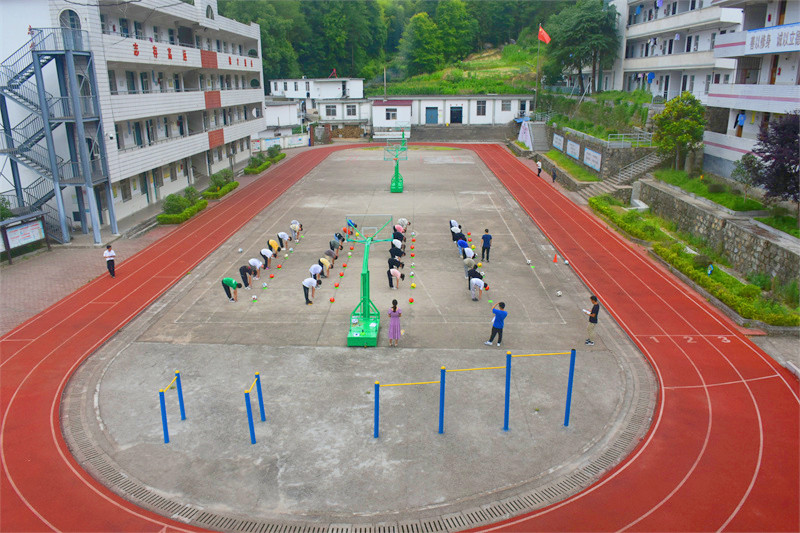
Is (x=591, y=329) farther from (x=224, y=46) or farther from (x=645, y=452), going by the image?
(x=224, y=46)

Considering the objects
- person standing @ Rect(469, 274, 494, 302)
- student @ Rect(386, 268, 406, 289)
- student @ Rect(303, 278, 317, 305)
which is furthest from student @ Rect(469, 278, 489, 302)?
student @ Rect(303, 278, 317, 305)

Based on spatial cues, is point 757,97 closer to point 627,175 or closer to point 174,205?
point 627,175

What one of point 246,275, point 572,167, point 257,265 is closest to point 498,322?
point 246,275

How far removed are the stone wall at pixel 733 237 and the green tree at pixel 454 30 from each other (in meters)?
66.6

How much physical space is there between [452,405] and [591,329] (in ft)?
16.6

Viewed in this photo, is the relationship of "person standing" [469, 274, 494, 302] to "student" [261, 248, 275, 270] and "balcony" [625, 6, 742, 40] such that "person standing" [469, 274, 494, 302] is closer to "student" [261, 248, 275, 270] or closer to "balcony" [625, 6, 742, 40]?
"student" [261, 248, 275, 270]

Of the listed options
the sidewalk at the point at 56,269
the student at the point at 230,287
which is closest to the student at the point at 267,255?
the student at the point at 230,287

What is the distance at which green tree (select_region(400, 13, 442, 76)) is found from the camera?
8456 centimetres

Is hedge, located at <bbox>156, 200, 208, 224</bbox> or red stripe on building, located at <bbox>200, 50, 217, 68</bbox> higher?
red stripe on building, located at <bbox>200, 50, 217, 68</bbox>

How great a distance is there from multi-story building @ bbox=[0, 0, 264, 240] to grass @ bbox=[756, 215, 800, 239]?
2683 cm

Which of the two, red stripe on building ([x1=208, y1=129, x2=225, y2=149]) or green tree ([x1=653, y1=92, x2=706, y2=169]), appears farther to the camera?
red stripe on building ([x1=208, y1=129, x2=225, y2=149])

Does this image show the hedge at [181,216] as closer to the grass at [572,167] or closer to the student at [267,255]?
the student at [267,255]

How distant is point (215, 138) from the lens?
37.6 m

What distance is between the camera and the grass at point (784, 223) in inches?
762
